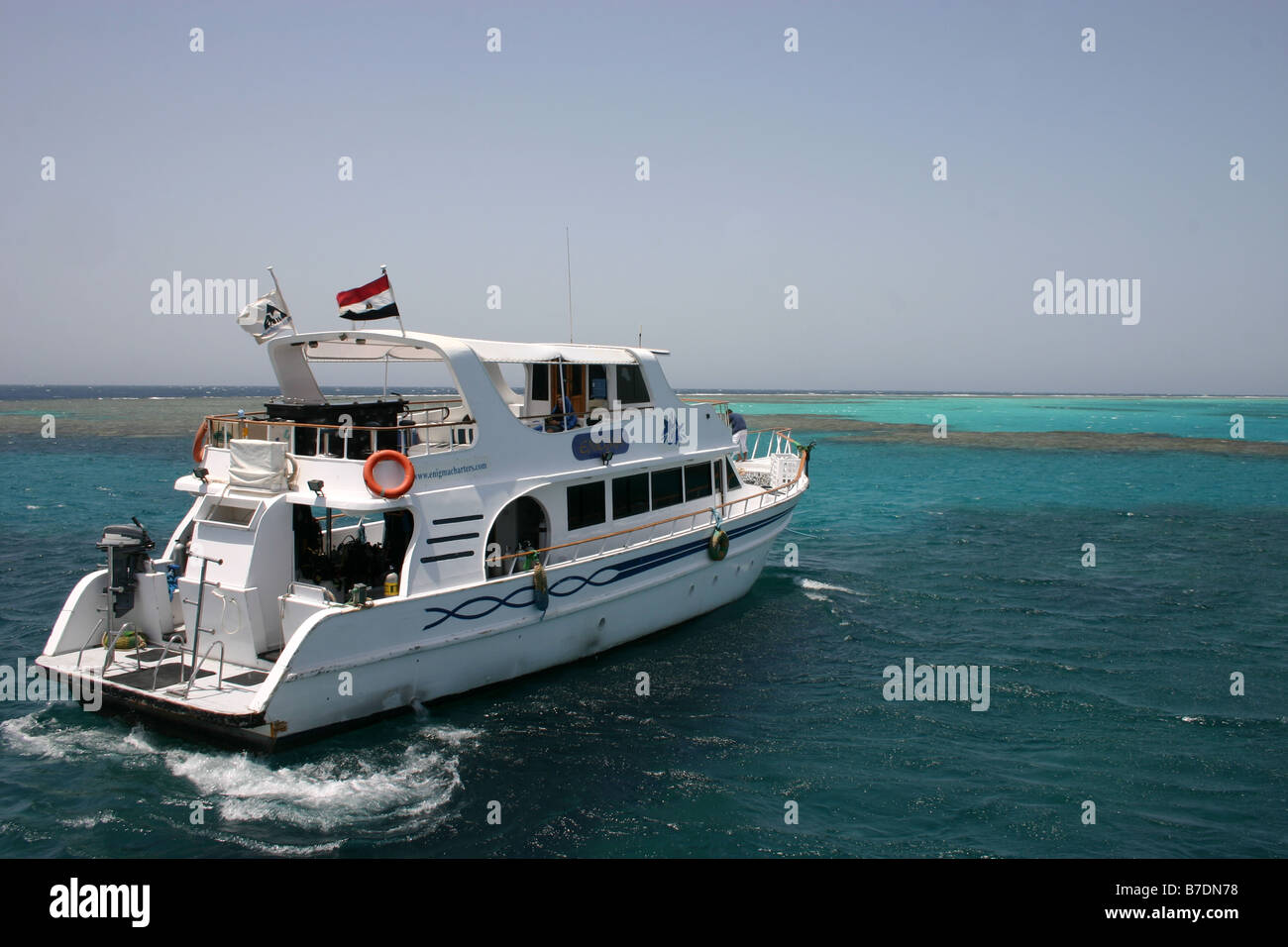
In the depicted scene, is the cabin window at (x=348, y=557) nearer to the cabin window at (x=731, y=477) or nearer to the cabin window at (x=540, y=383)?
the cabin window at (x=540, y=383)

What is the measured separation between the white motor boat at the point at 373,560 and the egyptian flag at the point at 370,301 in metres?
0.40

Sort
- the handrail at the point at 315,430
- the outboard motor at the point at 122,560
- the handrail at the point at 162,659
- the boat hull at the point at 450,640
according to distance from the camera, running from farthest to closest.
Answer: the outboard motor at the point at 122,560 < the handrail at the point at 315,430 < the handrail at the point at 162,659 < the boat hull at the point at 450,640

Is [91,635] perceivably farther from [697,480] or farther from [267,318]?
[697,480]

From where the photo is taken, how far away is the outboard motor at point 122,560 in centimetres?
1242

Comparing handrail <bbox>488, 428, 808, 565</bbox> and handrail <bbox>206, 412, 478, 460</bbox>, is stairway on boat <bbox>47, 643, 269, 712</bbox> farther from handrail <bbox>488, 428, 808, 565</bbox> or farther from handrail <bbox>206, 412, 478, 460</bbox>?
handrail <bbox>488, 428, 808, 565</bbox>

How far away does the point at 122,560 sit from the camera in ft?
41.1

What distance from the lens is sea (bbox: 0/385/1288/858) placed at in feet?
31.9

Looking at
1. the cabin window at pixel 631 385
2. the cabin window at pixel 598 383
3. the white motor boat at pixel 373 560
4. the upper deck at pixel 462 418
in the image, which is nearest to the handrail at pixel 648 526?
the white motor boat at pixel 373 560

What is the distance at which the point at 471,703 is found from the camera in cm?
1315

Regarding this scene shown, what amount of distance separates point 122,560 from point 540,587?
250 inches

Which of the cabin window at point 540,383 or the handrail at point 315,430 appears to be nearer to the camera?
the handrail at point 315,430

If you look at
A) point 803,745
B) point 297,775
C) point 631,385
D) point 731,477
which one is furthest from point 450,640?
point 731,477
